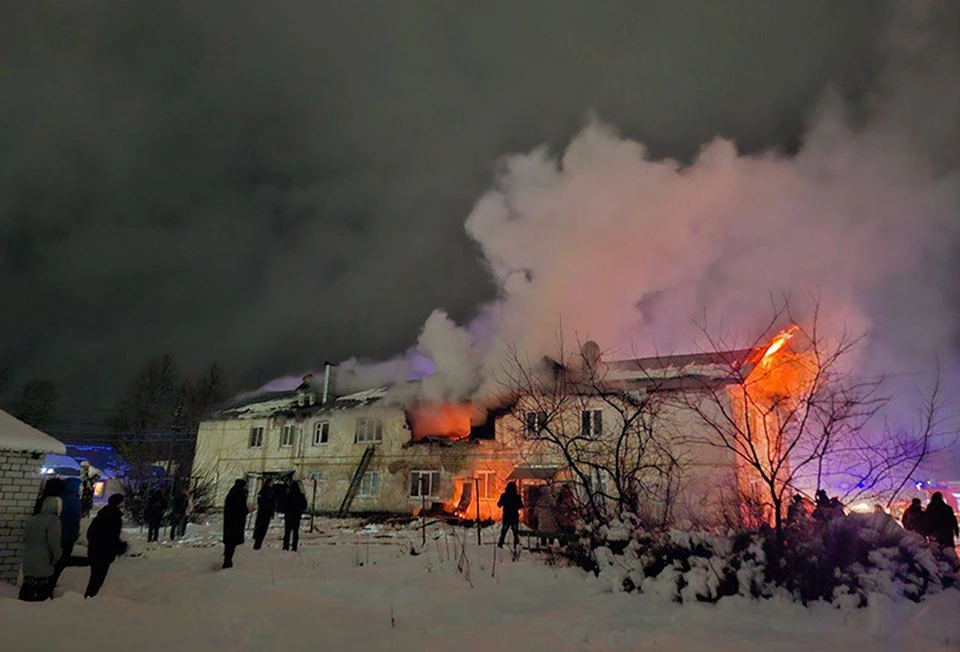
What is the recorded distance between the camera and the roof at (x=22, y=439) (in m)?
10.3

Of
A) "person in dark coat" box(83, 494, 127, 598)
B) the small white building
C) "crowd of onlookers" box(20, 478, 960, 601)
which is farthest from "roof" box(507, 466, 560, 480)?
"person in dark coat" box(83, 494, 127, 598)

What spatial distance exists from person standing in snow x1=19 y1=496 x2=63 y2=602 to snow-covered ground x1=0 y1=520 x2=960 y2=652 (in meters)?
0.38

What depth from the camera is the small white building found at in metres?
10.2

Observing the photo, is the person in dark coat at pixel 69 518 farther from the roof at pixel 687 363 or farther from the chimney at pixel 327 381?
the chimney at pixel 327 381

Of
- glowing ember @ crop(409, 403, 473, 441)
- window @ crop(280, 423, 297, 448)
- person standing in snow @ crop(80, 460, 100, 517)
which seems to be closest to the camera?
person standing in snow @ crop(80, 460, 100, 517)

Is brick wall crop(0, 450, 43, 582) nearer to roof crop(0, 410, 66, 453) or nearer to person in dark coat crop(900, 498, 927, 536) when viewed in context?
roof crop(0, 410, 66, 453)

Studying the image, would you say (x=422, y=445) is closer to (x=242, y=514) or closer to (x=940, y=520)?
(x=242, y=514)

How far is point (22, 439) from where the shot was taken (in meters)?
10.5

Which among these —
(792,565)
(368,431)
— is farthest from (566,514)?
(368,431)

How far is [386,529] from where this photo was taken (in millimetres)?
23484

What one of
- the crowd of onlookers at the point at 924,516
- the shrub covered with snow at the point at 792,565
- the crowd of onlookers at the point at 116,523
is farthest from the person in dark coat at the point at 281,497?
the crowd of onlookers at the point at 924,516

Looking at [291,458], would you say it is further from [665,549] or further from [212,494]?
[665,549]

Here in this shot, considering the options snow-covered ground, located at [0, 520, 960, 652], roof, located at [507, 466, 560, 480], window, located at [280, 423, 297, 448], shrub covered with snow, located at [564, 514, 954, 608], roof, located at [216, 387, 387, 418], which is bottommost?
snow-covered ground, located at [0, 520, 960, 652]

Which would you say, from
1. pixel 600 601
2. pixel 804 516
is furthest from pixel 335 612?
pixel 804 516
